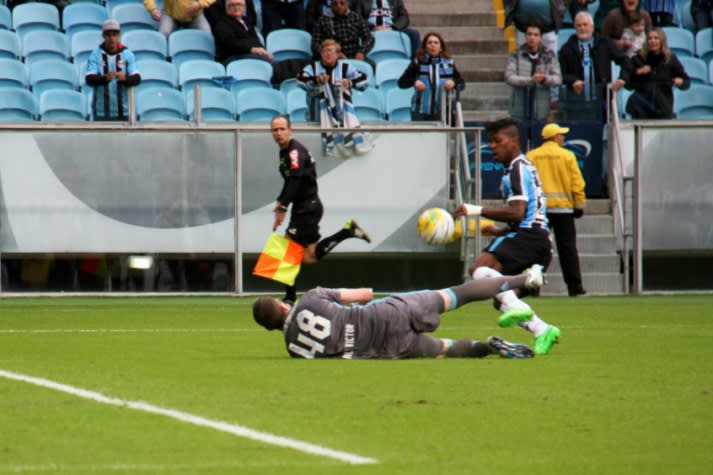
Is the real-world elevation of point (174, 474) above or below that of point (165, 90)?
below

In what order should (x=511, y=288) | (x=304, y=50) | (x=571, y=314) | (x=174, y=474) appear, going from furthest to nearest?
(x=304, y=50)
(x=571, y=314)
(x=511, y=288)
(x=174, y=474)

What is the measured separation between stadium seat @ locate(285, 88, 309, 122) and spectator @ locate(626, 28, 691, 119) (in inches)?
173

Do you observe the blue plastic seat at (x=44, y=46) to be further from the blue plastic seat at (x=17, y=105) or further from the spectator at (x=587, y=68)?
the spectator at (x=587, y=68)

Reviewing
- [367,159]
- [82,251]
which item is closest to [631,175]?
[367,159]

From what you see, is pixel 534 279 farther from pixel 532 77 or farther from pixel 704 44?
pixel 704 44

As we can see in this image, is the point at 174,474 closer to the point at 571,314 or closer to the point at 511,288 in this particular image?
the point at 511,288

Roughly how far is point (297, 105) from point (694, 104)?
5.69 metres

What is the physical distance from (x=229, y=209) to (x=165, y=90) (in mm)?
2561

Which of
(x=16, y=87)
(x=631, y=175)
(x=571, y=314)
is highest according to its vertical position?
(x=16, y=87)

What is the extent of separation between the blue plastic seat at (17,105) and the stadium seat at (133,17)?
8.55 feet

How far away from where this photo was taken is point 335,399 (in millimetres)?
7969

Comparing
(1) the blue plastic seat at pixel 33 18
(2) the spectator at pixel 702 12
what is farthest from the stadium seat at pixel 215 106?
(2) the spectator at pixel 702 12

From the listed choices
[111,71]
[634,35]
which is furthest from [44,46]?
[634,35]

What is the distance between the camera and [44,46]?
2164 centimetres
